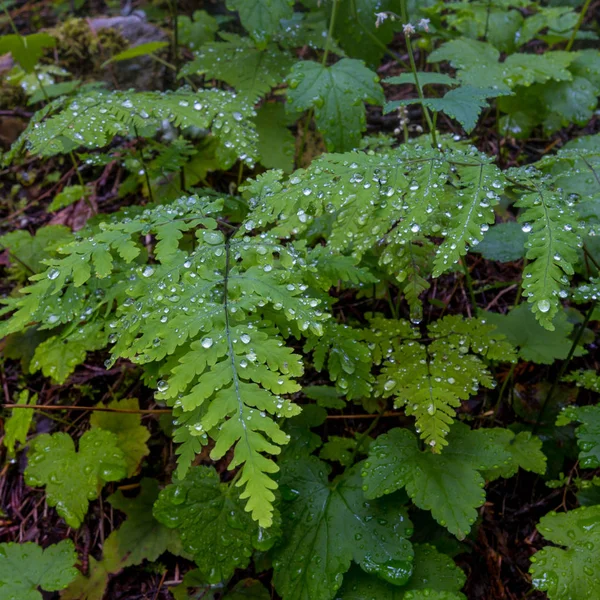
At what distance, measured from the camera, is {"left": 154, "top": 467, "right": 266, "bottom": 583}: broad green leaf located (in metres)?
1.92

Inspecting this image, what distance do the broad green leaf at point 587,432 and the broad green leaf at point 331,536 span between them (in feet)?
2.30

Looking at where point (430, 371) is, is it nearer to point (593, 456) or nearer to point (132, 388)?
point (593, 456)

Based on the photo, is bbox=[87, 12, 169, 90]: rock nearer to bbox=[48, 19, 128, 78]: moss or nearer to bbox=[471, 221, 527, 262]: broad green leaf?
bbox=[48, 19, 128, 78]: moss

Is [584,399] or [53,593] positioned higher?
[584,399]

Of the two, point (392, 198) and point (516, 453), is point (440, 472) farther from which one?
point (392, 198)

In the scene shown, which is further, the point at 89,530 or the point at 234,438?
the point at 89,530

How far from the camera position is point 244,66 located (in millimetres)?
3254

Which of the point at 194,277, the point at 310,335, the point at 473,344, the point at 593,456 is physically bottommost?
the point at 593,456

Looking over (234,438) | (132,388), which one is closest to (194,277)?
(234,438)

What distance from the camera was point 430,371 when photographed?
199 cm

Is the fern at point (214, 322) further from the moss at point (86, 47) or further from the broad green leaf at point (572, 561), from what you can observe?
the moss at point (86, 47)

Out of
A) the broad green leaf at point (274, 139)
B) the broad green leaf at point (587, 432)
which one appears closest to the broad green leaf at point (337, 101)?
the broad green leaf at point (274, 139)

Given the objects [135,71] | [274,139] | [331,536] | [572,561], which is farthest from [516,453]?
[135,71]

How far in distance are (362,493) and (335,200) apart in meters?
1.17
